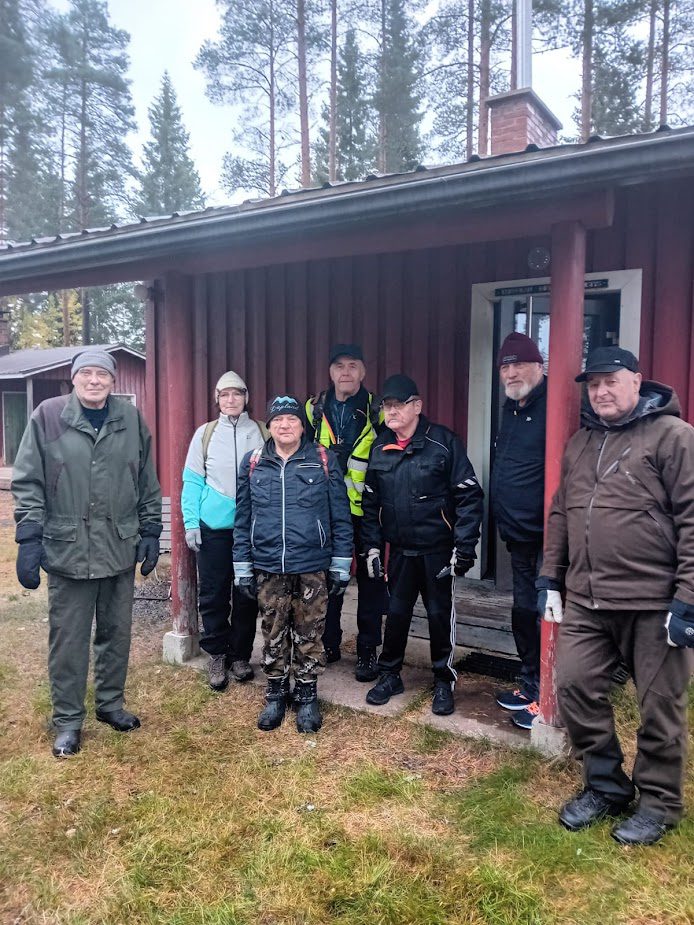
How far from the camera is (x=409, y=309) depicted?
5.25 m

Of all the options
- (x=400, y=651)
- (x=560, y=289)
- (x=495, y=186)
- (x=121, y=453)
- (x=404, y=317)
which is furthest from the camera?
(x=404, y=317)

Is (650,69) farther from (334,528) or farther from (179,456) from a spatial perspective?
(334,528)

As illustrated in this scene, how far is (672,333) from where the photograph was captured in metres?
4.23

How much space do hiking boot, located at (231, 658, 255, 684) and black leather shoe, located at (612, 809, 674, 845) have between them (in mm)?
2186

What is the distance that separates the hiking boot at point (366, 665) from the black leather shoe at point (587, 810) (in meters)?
1.47

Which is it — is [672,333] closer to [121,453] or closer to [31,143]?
[121,453]

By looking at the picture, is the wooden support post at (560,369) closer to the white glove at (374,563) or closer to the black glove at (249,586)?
the white glove at (374,563)

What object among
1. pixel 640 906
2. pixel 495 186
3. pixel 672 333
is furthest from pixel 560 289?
pixel 640 906

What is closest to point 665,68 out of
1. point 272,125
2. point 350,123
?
point 350,123

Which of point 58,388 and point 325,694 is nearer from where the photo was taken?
point 325,694

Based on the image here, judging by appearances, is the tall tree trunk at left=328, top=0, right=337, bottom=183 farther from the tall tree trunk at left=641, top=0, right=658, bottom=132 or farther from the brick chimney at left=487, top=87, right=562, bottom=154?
the brick chimney at left=487, top=87, right=562, bottom=154

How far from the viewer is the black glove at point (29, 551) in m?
3.09

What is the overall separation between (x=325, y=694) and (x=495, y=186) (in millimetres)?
2747

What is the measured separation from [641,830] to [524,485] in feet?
4.97
